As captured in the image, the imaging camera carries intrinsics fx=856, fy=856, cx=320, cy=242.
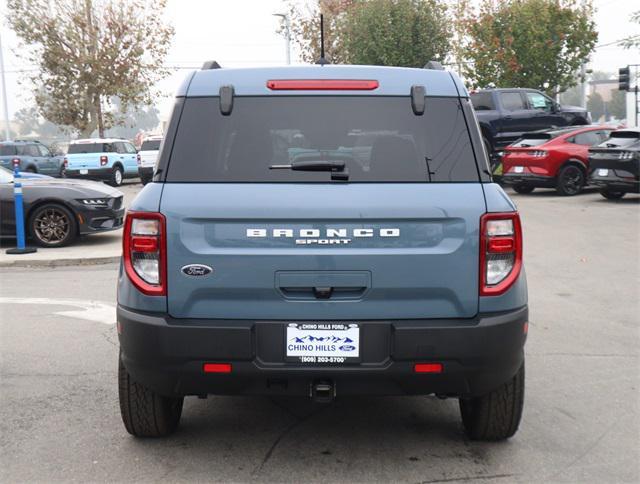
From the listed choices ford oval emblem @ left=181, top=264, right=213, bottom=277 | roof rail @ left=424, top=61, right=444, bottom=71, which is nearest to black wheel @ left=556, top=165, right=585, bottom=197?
roof rail @ left=424, top=61, right=444, bottom=71

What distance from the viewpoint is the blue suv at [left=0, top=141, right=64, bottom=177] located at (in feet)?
106

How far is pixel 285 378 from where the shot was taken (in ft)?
12.6

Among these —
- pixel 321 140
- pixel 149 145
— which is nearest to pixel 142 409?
pixel 321 140

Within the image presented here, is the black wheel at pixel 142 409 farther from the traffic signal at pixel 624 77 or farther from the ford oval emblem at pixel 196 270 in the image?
the traffic signal at pixel 624 77

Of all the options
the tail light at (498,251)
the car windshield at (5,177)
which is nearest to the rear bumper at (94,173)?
the car windshield at (5,177)

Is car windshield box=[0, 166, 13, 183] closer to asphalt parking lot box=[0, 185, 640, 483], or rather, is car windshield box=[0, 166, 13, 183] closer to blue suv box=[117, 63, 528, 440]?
asphalt parking lot box=[0, 185, 640, 483]

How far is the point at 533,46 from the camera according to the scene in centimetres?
3359

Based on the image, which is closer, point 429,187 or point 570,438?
point 429,187

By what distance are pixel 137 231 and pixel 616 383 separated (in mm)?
3539

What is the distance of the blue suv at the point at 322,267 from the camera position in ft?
12.5

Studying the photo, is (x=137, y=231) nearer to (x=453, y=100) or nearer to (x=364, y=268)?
(x=364, y=268)

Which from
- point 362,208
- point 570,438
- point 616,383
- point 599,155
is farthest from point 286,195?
point 599,155

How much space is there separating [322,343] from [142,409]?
3.94 feet

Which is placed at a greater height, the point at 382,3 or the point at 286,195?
the point at 382,3
